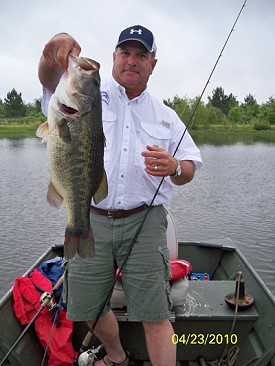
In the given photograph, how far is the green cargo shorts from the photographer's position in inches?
123

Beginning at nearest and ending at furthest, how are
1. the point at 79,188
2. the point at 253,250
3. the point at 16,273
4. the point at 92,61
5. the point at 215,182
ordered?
the point at 92,61 → the point at 79,188 → the point at 16,273 → the point at 253,250 → the point at 215,182

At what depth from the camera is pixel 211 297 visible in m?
4.16

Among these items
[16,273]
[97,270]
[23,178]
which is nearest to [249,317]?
[97,270]

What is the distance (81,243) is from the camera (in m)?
2.92

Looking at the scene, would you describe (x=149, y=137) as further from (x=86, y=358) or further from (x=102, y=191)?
(x=86, y=358)

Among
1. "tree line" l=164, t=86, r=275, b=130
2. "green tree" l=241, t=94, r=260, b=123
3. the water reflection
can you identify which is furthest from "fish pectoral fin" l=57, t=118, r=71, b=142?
"green tree" l=241, t=94, r=260, b=123

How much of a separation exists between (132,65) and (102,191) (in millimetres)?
1006

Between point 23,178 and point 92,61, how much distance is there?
18.0 meters

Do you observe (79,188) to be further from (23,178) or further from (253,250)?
(23,178)

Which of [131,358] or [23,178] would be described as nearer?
[131,358]

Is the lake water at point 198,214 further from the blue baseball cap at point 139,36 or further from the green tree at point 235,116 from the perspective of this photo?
the green tree at point 235,116

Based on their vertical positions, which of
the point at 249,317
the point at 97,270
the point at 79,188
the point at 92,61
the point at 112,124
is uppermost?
the point at 92,61

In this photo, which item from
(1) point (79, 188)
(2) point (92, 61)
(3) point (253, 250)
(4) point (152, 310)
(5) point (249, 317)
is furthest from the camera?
(3) point (253, 250)

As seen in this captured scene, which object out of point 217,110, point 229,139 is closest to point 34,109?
point 217,110
